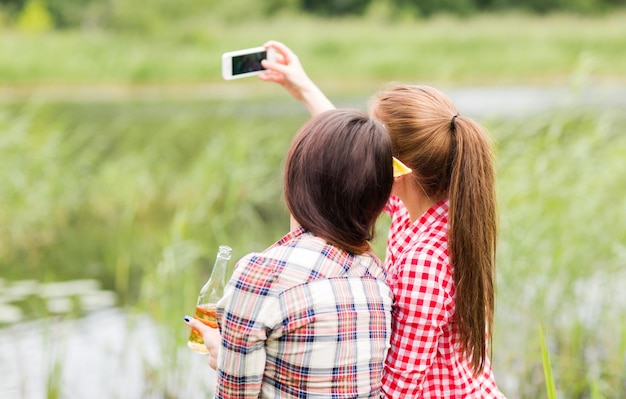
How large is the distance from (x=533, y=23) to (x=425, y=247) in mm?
17592

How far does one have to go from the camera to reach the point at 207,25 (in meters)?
17.8

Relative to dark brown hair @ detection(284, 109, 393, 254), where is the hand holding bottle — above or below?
below

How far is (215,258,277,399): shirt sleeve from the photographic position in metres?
1.17

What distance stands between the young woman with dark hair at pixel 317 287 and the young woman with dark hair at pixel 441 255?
0.07 m

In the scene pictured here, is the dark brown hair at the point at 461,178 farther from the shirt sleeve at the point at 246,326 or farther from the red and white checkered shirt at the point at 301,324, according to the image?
the shirt sleeve at the point at 246,326

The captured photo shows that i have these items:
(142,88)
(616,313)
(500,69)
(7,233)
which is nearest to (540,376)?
(616,313)

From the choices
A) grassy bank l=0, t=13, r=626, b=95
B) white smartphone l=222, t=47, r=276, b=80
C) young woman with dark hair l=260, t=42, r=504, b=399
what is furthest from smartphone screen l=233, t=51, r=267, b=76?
grassy bank l=0, t=13, r=626, b=95

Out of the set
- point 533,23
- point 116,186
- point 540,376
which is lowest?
point 540,376

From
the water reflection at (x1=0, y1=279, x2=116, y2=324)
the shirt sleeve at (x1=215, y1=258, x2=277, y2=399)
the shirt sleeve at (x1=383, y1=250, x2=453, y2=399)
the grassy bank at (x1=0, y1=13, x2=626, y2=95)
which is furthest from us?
the grassy bank at (x1=0, y1=13, x2=626, y2=95)

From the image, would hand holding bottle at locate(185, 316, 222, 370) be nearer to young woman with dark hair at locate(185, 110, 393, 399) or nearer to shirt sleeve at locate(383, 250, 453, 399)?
young woman with dark hair at locate(185, 110, 393, 399)

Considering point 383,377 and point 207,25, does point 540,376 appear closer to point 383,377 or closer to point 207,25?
point 383,377

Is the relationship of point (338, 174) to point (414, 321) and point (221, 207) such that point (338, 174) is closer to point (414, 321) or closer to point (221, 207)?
point (414, 321)

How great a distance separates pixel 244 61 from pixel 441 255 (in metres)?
0.56

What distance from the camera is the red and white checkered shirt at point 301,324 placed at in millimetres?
1174
